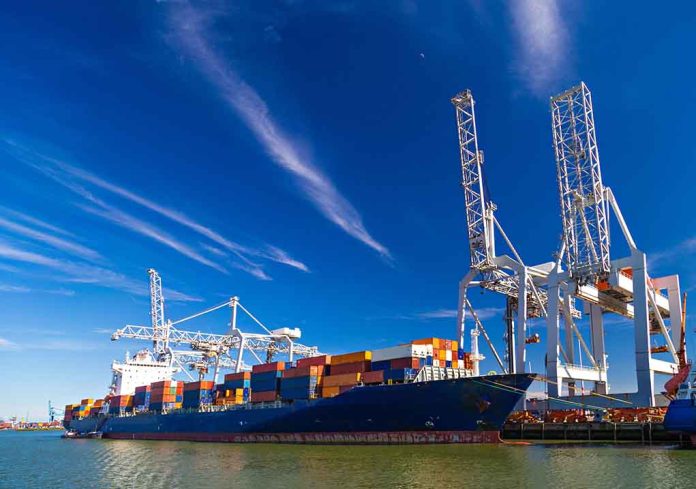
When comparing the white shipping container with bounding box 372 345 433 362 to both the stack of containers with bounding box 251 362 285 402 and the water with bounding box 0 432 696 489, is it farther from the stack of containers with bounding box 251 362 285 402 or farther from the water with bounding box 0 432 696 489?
the stack of containers with bounding box 251 362 285 402

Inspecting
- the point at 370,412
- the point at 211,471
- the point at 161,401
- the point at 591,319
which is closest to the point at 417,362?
the point at 370,412

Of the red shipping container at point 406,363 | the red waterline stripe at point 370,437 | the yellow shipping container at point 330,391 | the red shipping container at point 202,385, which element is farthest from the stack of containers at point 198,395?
the red shipping container at point 406,363

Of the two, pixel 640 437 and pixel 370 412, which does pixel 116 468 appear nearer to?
pixel 370 412

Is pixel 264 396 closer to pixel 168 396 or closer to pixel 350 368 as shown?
pixel 350 368

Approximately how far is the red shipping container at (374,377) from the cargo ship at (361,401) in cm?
9

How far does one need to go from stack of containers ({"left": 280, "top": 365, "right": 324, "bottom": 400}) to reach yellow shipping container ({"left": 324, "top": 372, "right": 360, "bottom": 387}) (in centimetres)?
97

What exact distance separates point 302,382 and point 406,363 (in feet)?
33.5

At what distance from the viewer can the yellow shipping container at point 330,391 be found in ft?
142

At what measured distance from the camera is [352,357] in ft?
149

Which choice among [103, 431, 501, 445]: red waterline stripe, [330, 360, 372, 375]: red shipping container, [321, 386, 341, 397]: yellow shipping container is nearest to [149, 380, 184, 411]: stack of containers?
[103, 431, 501, 445]: red waterline stripe

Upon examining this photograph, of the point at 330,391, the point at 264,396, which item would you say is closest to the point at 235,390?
the point at 264,396

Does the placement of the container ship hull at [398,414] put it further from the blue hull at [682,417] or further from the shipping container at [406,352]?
the blue hull at [682,417]

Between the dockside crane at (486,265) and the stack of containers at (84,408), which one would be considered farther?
the stack of containers at (84,408)

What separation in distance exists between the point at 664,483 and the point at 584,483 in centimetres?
313
